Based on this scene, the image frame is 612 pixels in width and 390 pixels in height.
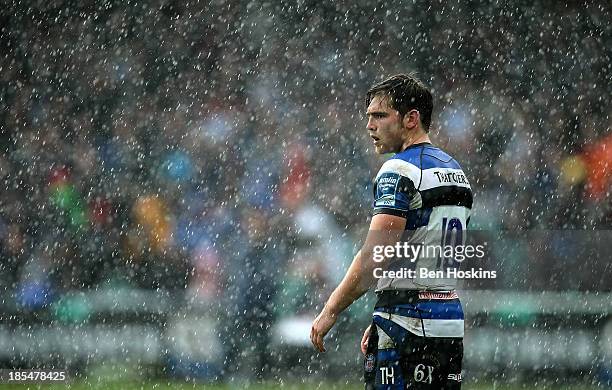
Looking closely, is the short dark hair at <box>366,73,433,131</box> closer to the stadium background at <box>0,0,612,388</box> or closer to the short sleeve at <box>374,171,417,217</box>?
the short sleeve at <box>374,171,417,217</box>

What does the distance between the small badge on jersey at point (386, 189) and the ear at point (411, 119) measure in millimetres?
226

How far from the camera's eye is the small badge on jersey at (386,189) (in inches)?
109

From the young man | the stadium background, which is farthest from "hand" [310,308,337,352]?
the stadium background

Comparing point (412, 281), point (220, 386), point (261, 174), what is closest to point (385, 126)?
point (412, 281)

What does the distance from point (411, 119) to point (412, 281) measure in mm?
536

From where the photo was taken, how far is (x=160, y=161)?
936 centimetres

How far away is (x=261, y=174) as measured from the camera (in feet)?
29.5

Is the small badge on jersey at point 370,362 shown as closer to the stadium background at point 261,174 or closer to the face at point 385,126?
the face at point 385,126

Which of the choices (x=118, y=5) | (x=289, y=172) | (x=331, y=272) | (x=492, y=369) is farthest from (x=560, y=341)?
(x=118, y=5)

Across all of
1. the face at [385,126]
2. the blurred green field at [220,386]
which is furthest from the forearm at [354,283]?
the blurred green field at [220,386]

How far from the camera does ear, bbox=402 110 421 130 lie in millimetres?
2949

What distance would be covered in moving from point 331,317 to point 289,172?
20.6 ft

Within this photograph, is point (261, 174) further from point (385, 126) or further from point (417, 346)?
point (417, 346)

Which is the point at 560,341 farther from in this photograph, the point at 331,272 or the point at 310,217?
the point at 310,217
